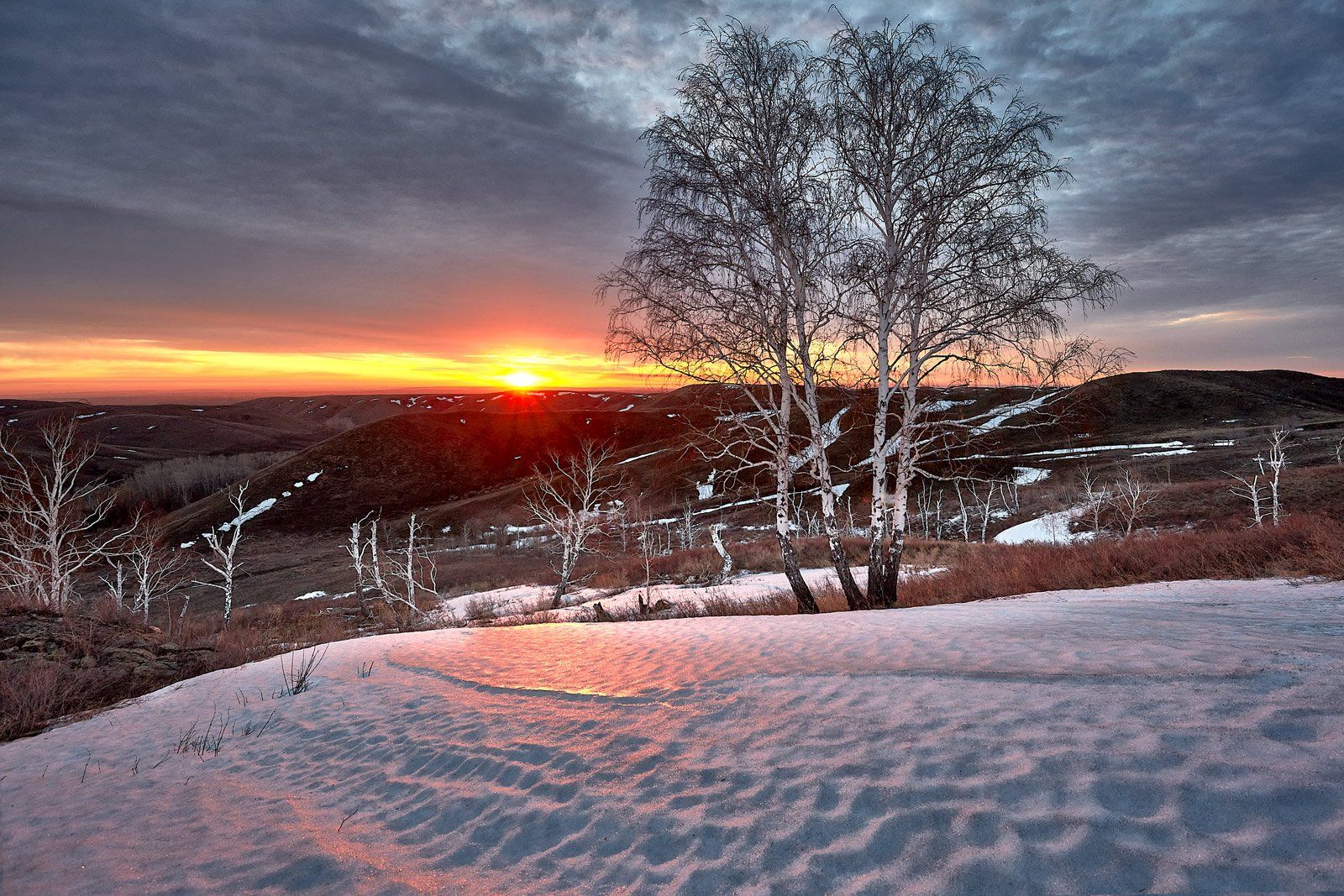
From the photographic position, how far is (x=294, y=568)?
52.5 m

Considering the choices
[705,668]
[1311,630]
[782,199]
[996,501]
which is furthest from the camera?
[996,501]

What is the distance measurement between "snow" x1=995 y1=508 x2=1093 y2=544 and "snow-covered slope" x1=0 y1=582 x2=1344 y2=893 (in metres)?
37.2

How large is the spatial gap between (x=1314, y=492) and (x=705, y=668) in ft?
138

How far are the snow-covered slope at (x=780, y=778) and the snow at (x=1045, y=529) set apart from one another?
122 ft

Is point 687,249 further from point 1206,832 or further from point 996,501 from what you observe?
point 996,501

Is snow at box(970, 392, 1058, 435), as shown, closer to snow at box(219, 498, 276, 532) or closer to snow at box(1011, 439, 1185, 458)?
snow at box(1011, 439, 1185, 458)

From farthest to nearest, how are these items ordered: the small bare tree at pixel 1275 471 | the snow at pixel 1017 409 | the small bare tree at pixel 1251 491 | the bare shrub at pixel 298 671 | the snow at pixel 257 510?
the snow at pixel 257 510
the small bare tree at pixel 1251 491
the small bare tree at pixel 1275 471
the snow at pixel 1017 409
the bare shrub at pixel 298 671

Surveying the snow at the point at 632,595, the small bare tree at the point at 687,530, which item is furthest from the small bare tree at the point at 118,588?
the small bare tree at the point at 687,530

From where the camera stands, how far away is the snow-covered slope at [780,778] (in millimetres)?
2635

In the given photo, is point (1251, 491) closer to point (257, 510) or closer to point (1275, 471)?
point (1275, 471)

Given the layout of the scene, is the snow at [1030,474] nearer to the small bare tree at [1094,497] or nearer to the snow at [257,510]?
the small bare tree at [1094,497]

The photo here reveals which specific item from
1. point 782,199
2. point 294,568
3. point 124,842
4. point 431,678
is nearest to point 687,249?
point 782,199

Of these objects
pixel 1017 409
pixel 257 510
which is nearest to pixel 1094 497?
pixel 1017 409

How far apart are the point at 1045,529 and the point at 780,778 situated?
4549 cm
